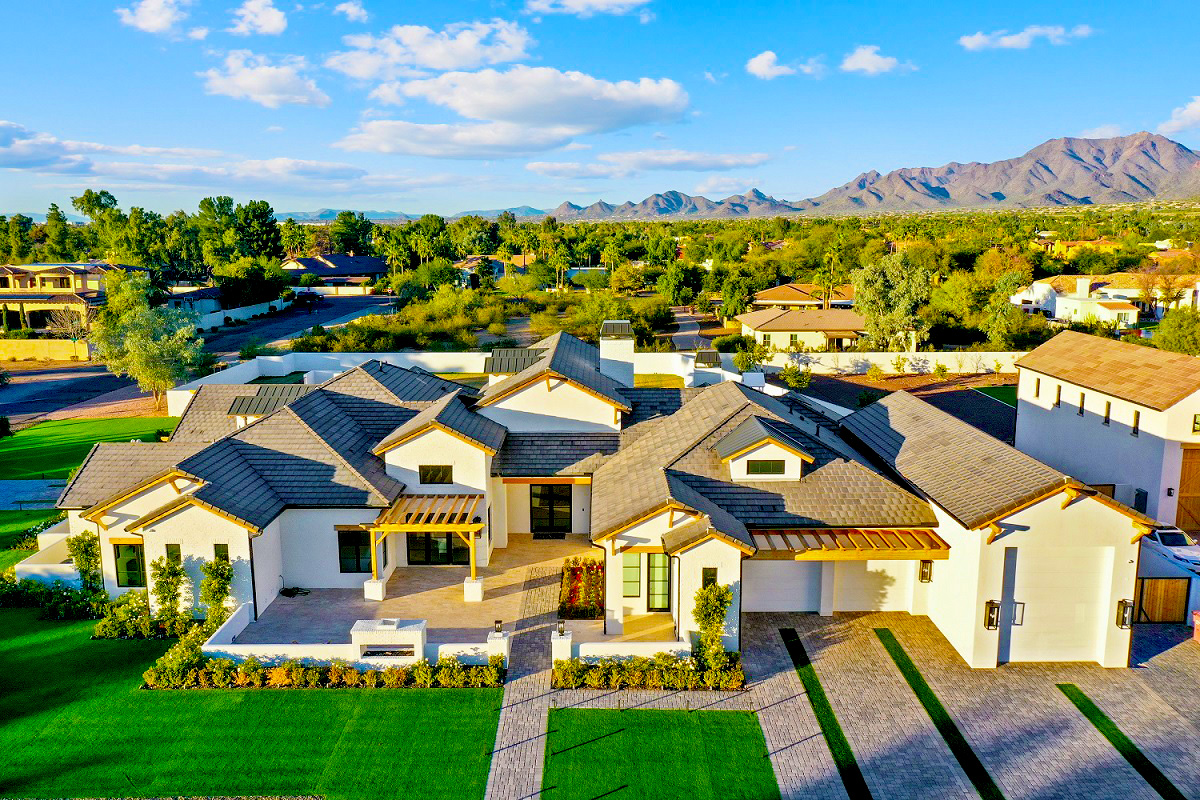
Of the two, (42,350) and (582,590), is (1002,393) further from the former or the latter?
(42,350)

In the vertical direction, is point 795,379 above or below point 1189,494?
above

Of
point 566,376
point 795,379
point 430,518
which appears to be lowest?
point 795,379

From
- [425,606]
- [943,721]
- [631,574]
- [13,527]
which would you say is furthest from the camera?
[13,527]

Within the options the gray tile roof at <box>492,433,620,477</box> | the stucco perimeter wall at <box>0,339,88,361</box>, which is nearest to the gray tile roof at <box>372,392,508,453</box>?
the gray tile roof at <box>492,433,620,477</box>

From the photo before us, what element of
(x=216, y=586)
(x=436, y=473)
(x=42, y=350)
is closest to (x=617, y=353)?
(x=436, y=473)

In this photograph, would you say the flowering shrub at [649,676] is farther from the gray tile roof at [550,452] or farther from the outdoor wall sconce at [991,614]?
the gray tile roof at [550,452]

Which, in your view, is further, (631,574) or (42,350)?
(42,350)

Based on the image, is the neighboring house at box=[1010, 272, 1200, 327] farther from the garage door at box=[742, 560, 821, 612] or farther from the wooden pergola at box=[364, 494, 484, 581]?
the wooden pergola at box=[364, 494, 484, 581]
